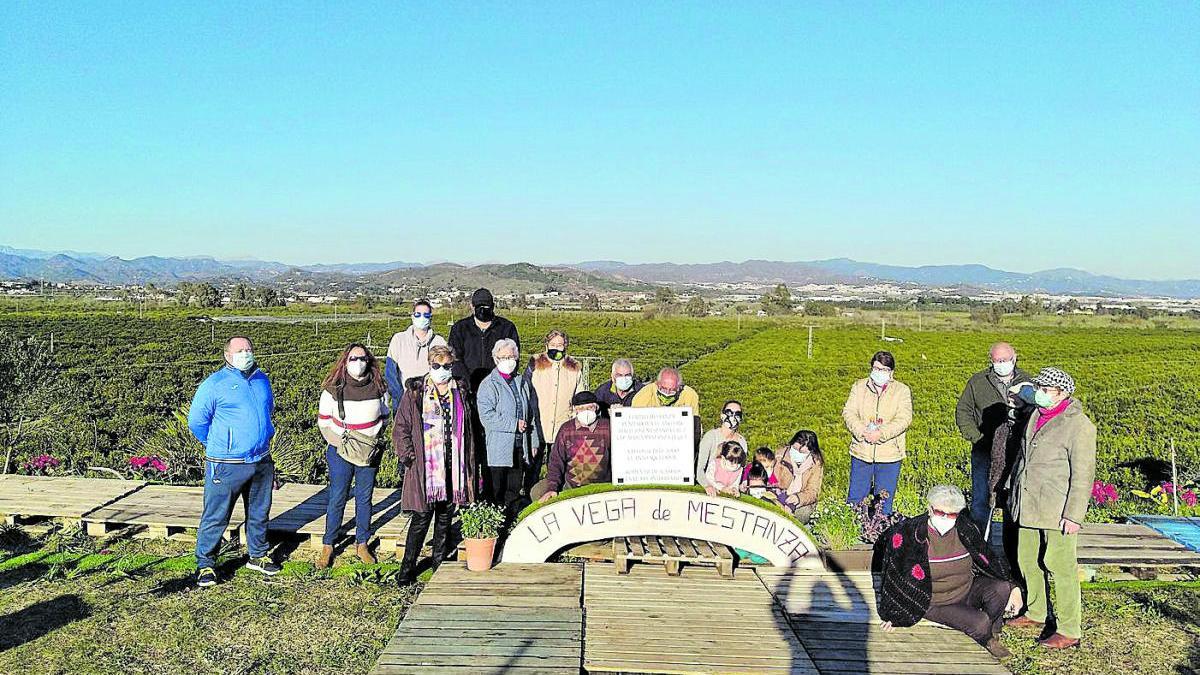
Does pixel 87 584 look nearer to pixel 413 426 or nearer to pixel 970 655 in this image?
pixel 413 426

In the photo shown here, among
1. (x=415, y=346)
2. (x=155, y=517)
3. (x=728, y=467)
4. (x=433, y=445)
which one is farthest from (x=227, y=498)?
(x=728, y=467)

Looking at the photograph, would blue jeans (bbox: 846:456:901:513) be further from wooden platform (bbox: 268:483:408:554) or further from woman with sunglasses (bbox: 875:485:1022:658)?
wooden platform (bbox: 268:483:408:554)

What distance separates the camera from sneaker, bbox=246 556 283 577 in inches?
252

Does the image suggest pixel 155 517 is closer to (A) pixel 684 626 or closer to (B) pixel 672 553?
(B) pixel 672 553

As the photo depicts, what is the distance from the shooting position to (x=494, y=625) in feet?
15.6

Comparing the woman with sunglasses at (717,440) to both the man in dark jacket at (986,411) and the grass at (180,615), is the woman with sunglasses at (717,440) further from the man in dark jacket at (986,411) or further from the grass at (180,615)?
the grass at (180,615)

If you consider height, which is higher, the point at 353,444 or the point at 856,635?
the point at 353,444

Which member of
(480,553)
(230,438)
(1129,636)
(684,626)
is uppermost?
(230,438)

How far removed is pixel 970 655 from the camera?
4.55 meters

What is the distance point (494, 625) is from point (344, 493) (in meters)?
2.26

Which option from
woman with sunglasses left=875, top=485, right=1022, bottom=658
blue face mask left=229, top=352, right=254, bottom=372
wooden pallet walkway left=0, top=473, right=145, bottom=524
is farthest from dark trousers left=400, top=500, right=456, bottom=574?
wooden pallet walkway left=0, top=473, right=145, bottom=524

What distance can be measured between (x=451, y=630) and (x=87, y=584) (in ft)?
10.2

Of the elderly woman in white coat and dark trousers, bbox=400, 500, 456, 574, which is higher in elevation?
the elderly woman in white coat

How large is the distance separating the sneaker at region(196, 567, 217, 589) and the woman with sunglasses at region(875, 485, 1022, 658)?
4.23 metres
